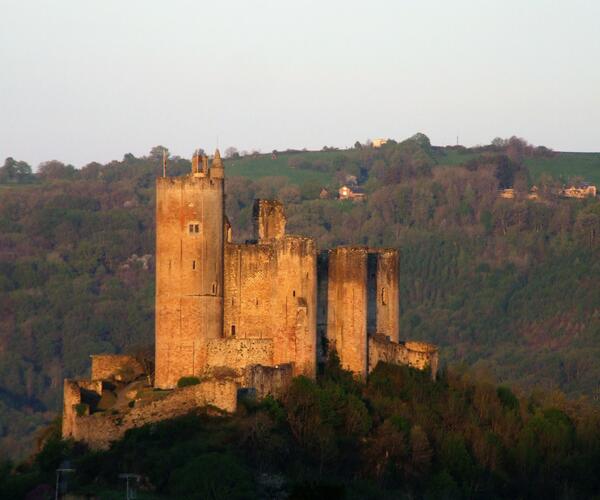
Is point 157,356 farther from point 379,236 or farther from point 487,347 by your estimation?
point 379,236

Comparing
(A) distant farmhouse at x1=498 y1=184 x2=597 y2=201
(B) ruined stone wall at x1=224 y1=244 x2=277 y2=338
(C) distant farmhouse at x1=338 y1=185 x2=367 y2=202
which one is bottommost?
(C) distant farmhouse at x1=338 y1=185 x2=367 y2=202

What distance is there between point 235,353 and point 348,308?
4.32 m

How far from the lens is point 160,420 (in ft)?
245

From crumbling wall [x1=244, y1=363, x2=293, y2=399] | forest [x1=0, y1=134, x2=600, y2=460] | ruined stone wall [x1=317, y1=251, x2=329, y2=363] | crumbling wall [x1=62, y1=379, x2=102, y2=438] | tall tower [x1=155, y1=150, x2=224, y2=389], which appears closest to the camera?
crumbling wall [x1=244, y1=363, x2=293, y2=399]

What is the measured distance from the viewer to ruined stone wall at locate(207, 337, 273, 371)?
7794cm

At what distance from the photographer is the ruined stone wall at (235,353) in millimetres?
77938

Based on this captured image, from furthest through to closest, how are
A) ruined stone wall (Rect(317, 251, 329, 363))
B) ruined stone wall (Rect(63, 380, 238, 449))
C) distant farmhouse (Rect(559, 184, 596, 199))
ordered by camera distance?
distant farmhouse (Rect(559, 184, 596, 199))
ruined stone wall (Rect(317, 251, 329, 363))
ruined stone wall (Rect(63, 380, 238, 449))

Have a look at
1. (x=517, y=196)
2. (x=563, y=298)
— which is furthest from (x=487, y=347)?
(x=517, y=196)

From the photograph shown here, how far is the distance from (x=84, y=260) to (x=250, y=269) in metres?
96.3

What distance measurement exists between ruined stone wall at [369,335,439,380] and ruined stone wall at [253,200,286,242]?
479cm

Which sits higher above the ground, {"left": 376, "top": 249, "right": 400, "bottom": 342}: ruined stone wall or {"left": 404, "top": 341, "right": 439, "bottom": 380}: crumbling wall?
{"left": 376, "top": 249, "right": 400, "bottom": 342}: ruined stone wall

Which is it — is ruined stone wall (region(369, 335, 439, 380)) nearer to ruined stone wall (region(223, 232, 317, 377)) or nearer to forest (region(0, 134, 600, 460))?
ruined stone wall (region(223, 232, 317, 377))

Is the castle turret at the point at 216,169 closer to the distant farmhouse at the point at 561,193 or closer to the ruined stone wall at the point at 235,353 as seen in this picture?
the ruined stone wall at the point at 235,353

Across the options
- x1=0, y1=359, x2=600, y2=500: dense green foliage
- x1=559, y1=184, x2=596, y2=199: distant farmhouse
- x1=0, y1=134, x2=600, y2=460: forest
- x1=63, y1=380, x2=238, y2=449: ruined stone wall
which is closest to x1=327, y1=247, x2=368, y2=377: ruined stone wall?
x1=0, y1=359, x2=600, y2=500: dense green foliage
